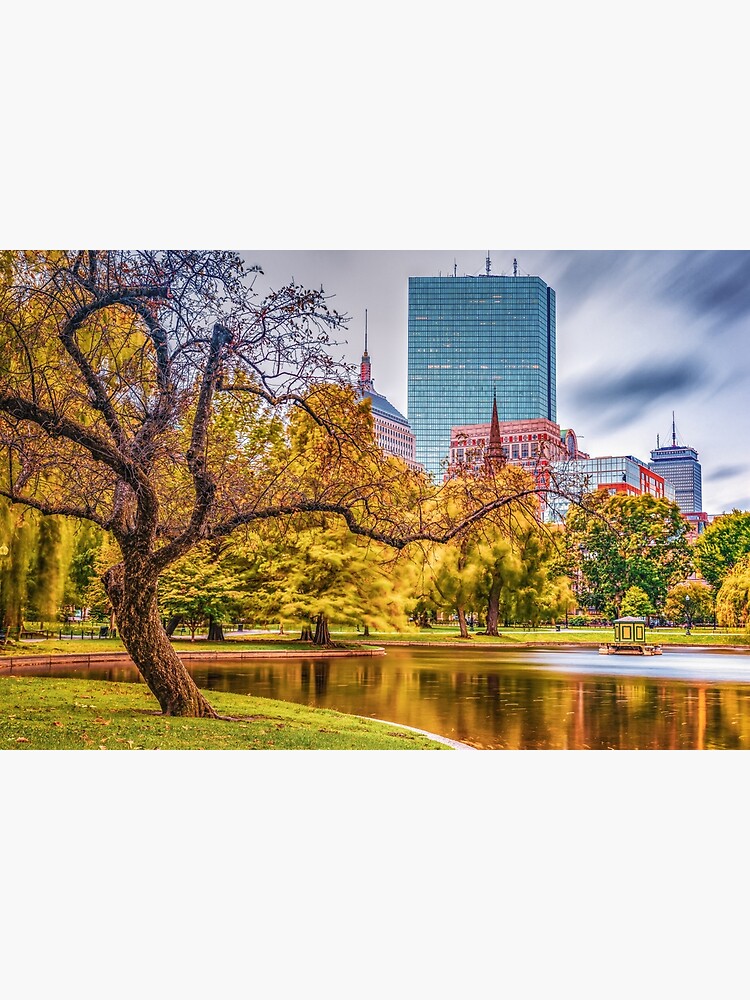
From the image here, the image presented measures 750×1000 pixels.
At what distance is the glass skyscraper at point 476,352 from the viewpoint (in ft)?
21.5

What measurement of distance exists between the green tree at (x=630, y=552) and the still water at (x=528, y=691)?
51cm

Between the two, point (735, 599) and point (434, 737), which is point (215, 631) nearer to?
point (434, 737)

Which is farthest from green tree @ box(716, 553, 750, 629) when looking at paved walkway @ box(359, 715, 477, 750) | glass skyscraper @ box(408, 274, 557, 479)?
paved walkway @ box(359, 715, 477, 750)

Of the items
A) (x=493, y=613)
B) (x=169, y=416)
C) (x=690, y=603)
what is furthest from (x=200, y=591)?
(x=690, y=603)

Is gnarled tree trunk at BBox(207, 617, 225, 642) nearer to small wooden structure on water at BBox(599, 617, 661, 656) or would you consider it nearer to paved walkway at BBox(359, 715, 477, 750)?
paved walkway at BBox(359, 715, 477, 750)

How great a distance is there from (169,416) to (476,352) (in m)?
2.50

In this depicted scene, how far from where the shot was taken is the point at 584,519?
257 inches

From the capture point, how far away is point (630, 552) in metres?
6.70

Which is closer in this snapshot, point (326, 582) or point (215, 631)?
point (215, 631)

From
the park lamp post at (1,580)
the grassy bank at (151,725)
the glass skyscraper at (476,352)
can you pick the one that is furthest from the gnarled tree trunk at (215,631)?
the glass skyscraper at (476,352)

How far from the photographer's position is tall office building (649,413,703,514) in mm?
6559

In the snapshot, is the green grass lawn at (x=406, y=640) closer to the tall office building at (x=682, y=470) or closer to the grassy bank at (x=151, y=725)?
the grassy bank at (x=151, y=725)
